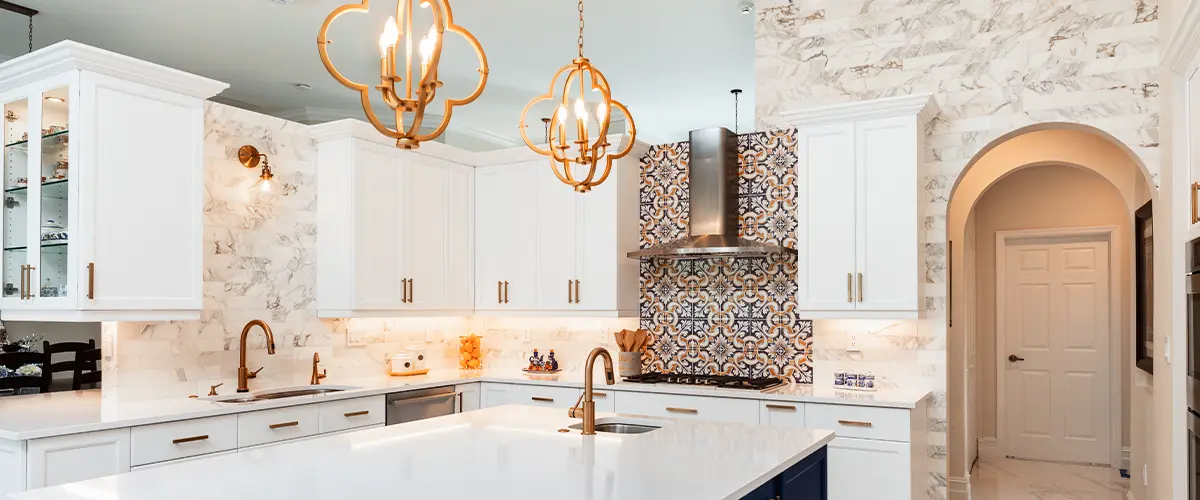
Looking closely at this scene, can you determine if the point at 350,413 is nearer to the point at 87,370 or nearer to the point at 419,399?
the point at 419,399

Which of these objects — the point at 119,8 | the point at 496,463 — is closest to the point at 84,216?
the point at 119,8

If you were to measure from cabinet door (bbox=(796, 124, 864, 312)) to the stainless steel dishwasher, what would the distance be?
2.09 m

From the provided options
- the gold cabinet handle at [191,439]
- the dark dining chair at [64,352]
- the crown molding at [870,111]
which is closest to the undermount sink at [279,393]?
the gold cabinet handle at [191,439]

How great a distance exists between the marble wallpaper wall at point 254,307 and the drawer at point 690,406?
0.78m

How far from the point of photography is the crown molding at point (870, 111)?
4184mm

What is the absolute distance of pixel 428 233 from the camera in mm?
5324

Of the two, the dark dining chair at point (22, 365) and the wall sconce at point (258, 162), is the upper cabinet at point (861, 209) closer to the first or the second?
the wall sconce at point (258, 162)

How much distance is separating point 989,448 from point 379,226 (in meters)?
5.45

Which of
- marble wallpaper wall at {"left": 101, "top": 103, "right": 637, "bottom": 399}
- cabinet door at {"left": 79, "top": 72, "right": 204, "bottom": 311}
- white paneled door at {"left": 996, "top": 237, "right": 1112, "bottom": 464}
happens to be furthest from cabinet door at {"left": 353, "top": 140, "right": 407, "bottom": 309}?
white paneled door at {"left": 996, "top": 237, "right": 1112, "bottom": 464}

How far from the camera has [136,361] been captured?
4090 millimetres

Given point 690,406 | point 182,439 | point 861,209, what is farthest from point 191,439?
point 861,209

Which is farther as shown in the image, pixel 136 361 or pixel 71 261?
pixel 136 361

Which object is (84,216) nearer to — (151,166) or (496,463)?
(151,166)

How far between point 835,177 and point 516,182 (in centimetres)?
209
